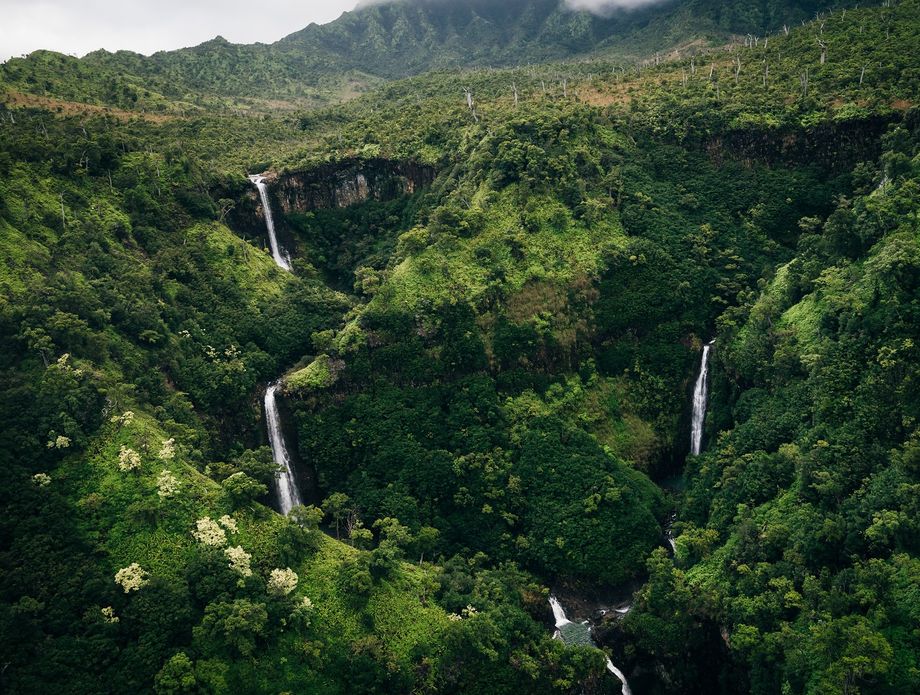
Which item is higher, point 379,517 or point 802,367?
point 802,367

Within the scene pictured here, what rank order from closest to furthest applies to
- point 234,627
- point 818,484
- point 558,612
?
point 234,627 → point 818,484 → point 558,612

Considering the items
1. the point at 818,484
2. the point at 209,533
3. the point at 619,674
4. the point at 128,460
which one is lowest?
the point at 619,674

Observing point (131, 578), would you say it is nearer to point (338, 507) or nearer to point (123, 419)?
point (123, 419)

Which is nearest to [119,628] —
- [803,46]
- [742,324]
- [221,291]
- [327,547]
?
[327,547]

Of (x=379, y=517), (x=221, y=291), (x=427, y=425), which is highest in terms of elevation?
(x=221, y=291)

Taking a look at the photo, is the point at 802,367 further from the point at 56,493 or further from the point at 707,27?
the point at 707,27

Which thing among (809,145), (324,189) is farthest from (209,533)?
(809,145)
